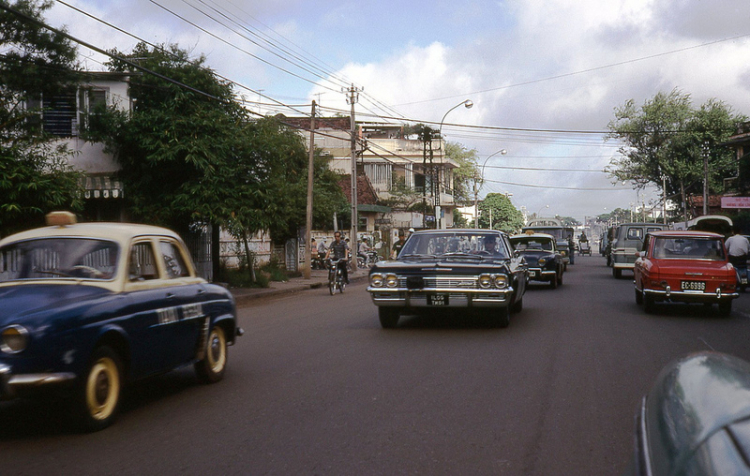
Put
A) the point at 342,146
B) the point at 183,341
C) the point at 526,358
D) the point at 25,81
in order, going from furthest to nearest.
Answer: the point at 342,146 → the point at 25,81 → the point at 526,358 → the point at 183,341

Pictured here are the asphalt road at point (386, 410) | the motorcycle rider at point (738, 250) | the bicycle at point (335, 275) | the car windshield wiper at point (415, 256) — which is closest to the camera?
the asphalt road at point (386, 410)

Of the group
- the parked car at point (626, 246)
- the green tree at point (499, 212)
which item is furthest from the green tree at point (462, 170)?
the parked car at point (626, 246)

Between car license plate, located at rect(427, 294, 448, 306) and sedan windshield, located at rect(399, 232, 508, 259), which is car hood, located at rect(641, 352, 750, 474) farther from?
sedan windshield, located at rect(399, 232, 508, 259)

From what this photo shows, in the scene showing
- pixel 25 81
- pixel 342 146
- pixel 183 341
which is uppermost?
pixel 342 146

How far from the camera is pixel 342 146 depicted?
65562mm

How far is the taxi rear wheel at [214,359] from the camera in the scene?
25.0ft

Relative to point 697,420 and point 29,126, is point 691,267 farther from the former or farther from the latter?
point 29,126

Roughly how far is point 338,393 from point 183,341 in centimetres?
152

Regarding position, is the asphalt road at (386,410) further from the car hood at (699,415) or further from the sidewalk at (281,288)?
the sidewalk at (281,288)

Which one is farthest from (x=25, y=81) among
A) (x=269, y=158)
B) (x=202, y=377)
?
(x=202, y=377)

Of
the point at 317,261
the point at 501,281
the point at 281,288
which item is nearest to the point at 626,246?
the point at 281,288

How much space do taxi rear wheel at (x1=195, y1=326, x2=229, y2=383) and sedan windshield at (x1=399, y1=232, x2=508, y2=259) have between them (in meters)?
5.57

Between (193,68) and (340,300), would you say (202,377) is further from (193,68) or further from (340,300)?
(193,68)

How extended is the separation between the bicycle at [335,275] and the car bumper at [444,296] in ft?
31.5
